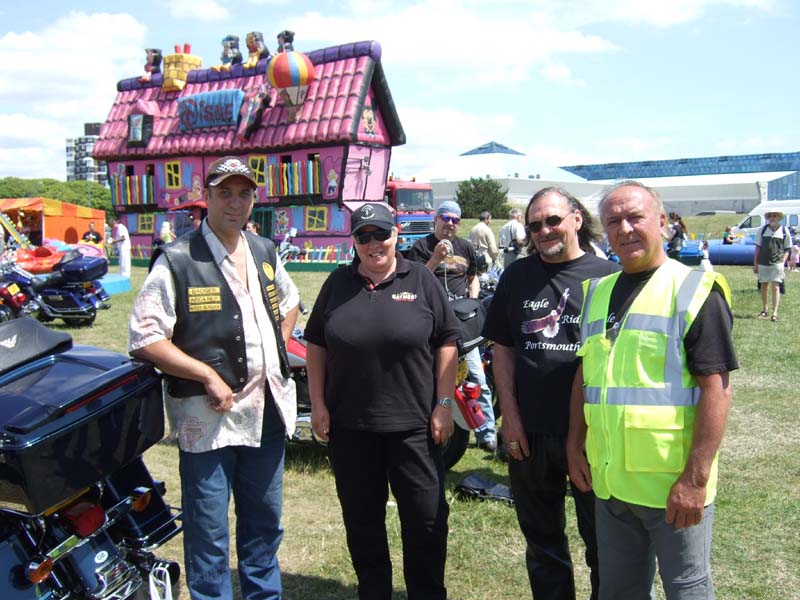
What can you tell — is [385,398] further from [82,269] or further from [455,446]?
[82,269]

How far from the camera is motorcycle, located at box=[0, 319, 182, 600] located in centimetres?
236

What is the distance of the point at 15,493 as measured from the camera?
2.32 m

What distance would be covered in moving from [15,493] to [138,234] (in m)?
24.4

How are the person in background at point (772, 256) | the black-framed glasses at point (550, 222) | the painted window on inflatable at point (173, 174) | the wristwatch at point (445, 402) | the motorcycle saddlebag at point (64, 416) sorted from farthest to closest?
the painted window on inflatable at point (173, 174)
the person in background at point (772, 256)
the wristwatch at point (445, 402)
the black-framed glasses at point (550, 222)
the motorcycle saddlebag at point (64, 416)

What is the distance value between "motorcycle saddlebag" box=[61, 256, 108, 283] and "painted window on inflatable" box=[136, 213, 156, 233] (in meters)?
14.0

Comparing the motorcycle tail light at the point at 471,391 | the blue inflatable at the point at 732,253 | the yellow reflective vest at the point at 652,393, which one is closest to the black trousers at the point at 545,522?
the yellow reflective vest at the point at 652,393

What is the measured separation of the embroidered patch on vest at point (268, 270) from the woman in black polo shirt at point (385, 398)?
0.78ft

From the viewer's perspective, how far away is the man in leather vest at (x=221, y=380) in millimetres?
2783

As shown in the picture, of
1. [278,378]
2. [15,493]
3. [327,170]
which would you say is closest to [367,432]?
[278,378]

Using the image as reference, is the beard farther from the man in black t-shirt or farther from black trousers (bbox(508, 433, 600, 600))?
black trousers (bbox(508, 433, 600, 600))

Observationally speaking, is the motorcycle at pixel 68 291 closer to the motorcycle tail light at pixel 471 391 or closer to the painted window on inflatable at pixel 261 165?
the motorcycle tail light at pixel 471 391

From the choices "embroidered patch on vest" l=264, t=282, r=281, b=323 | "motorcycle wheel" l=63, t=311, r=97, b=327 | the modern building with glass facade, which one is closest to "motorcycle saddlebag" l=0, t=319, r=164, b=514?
"embroidered patch on vest" l=264, t=282, r=281, b=323

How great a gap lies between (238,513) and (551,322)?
1.54 m

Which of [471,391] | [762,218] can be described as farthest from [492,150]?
[471,391]
